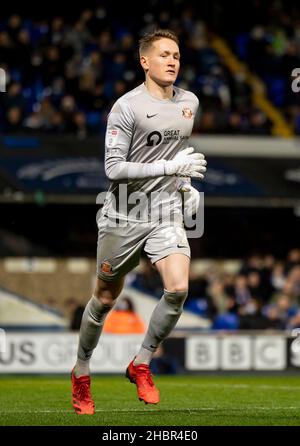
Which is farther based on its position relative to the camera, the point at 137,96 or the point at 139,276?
the point at 139,276

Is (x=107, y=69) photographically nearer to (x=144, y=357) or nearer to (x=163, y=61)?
(x=163, y=61)

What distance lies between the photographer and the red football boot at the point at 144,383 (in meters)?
8.16

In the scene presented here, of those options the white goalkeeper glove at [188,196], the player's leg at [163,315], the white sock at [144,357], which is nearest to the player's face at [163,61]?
the white goalkeeper glove at [188,196]

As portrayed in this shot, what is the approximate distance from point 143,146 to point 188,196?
1.67 ft

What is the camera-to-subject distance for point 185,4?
24641 mm

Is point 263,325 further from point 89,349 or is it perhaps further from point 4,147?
point 89,349

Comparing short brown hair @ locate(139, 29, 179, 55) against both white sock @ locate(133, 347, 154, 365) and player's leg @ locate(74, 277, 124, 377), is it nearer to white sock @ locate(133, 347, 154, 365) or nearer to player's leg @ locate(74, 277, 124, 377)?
player's leg @ locate(74, 277, 124, 377)

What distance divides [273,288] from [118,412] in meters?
12.4

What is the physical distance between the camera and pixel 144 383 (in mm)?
8242

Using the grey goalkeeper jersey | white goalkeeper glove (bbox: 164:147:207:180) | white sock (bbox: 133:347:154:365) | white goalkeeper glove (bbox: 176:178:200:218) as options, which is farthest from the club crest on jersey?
white sock (bbox: 133:347:154:365)

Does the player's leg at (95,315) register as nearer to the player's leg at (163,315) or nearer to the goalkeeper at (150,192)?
the goalkeeper at (150,192)

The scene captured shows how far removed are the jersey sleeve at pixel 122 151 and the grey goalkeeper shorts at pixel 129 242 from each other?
417 mm

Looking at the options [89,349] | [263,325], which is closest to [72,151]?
[263,325]

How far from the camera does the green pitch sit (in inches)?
309
